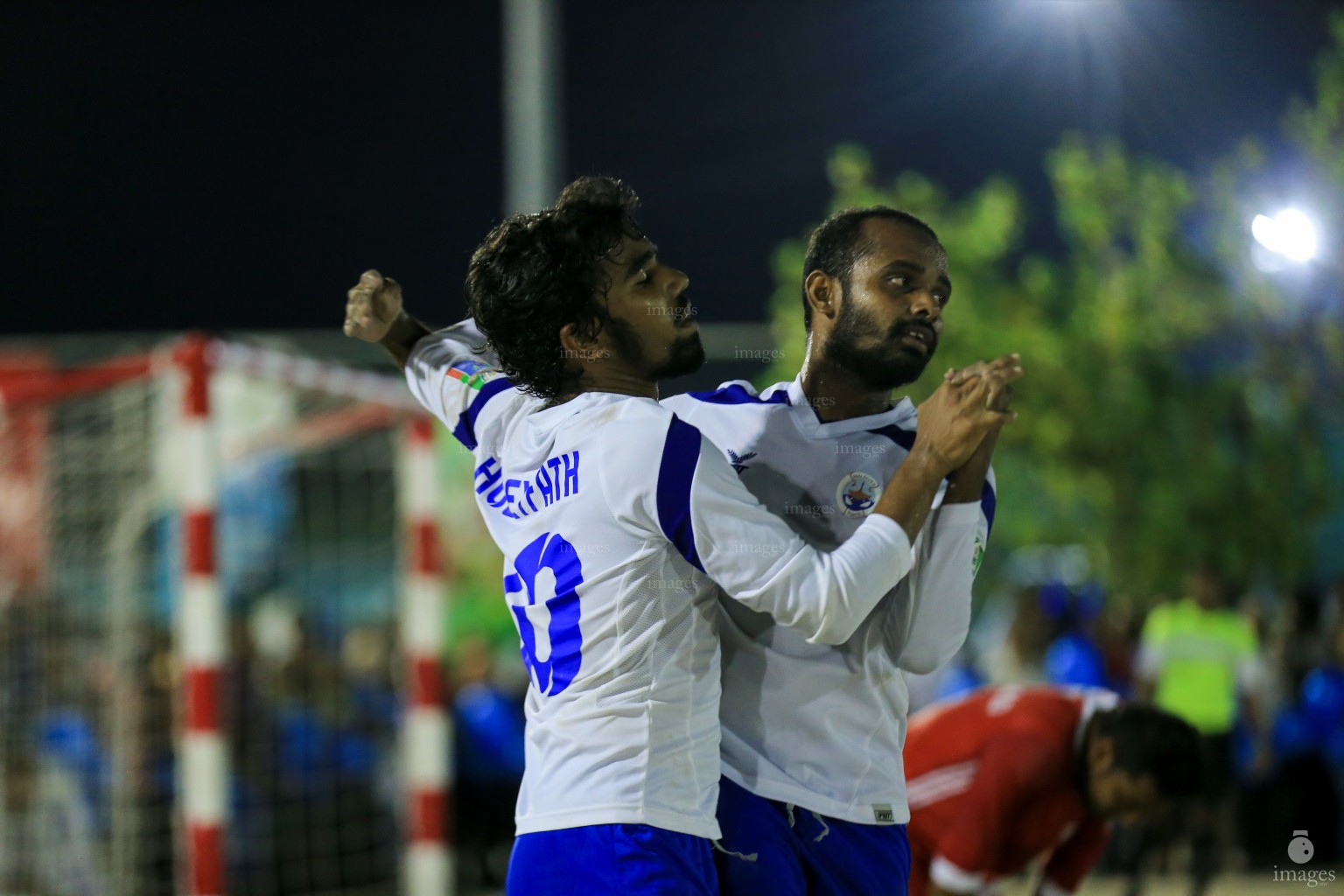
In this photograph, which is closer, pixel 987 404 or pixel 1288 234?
pixel 987 404

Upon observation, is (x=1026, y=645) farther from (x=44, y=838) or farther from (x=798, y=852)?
(x=798, y=852)

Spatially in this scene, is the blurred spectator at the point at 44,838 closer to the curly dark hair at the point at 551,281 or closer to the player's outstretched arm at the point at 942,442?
the curly dark hair at the point at 551,281

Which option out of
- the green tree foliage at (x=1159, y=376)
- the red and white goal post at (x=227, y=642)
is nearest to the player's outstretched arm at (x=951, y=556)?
the red and white goal post at (x=227, y=642)

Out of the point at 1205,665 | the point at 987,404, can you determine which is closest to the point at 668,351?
the point at 987,404

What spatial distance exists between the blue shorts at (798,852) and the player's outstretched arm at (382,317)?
42.3 inches

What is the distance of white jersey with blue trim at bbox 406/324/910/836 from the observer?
235 centimetres

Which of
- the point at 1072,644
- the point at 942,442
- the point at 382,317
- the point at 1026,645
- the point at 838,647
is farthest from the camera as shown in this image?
the point at 1072,644

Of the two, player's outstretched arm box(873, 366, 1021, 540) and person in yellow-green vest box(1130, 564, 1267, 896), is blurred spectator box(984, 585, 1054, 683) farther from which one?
player's outstretched arm box(873, 366, 1021, 540)

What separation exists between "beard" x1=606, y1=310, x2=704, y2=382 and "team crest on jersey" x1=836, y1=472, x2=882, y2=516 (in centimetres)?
36

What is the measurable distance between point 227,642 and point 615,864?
6016mm

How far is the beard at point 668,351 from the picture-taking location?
2598 millimetres

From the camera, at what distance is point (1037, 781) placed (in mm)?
4250

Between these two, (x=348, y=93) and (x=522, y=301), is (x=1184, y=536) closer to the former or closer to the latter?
(x=348, y=93)

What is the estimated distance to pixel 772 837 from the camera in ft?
8.67
